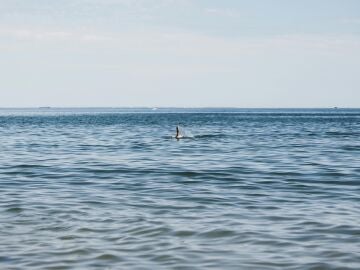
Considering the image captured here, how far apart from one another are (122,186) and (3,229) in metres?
6.64

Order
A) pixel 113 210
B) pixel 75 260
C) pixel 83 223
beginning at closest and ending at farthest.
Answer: pixel 75 260
pixel 83 223
pixel 113 210

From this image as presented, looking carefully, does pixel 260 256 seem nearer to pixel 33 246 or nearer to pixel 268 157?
pixel 33 246

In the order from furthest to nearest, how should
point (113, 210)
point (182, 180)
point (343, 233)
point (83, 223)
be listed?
point (182, 180)
point (113, 210)
point (83, 223)
point (343, 233)

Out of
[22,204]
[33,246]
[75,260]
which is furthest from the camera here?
[22,204]

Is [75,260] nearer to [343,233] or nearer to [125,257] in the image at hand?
[125,257]

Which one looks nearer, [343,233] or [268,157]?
[343,233]

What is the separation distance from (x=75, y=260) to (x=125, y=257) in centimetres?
83

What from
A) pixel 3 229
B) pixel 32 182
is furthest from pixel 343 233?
pixel 32 182

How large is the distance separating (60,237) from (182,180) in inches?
353

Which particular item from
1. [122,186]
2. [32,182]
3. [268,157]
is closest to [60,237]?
[122,186]

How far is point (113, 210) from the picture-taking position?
12859mm

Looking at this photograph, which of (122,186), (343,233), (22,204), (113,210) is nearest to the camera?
(343,233)

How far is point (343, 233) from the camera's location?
415 inches

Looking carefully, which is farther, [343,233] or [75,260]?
[343,233]
